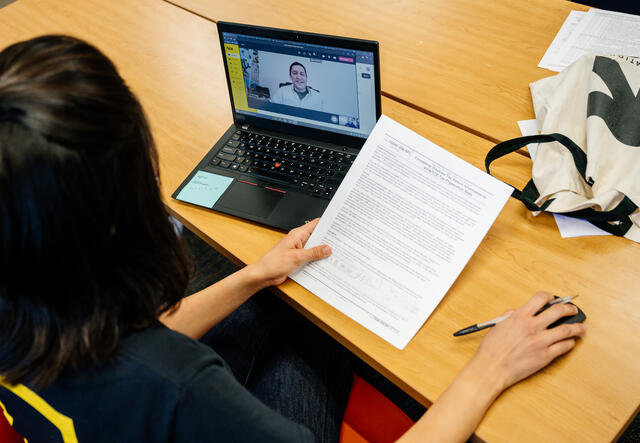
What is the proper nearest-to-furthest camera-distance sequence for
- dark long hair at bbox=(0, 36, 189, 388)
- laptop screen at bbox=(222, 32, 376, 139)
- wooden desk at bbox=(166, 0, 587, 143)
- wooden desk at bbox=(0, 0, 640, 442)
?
dark long hair at bbox=(0, 36, 189, 388)
wooden desk at bbox=(0, 0, 640, 442)
laptop screen at bbox=(222, 32, 376, 139)
wooden desk at bbox=(166, 0, 587, 143)

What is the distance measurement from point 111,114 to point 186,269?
23 cm

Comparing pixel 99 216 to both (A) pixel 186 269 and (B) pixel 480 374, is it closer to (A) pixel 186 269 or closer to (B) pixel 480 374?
(A) pixel 186 269

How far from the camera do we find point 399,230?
0.82m

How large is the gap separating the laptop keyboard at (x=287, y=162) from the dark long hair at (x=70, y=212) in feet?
1.40

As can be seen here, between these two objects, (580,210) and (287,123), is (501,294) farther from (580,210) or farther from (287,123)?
(287,123)

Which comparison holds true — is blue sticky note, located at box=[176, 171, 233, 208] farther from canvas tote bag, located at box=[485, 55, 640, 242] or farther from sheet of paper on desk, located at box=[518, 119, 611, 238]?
sheet of paper on desk, located at box=[518, 119, 611, 238]

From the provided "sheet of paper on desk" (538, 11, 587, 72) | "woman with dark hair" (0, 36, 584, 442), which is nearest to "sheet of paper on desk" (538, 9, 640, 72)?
"sheet of paper on desk" (538, 11, 587, 72)

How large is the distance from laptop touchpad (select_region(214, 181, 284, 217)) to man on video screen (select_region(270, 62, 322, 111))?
0.18 meters

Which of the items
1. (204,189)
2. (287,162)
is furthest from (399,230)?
(204,189)

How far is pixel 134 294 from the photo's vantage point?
0.55m

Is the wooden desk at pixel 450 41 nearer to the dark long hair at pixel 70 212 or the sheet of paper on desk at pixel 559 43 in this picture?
the sheet of paper on desk at pixel 559 43

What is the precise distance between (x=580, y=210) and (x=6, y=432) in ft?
3.08

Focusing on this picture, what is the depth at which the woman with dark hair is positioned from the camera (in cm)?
45

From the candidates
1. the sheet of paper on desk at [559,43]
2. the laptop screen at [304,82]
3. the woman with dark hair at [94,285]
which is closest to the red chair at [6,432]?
the woman with dark hair at [94,285]
